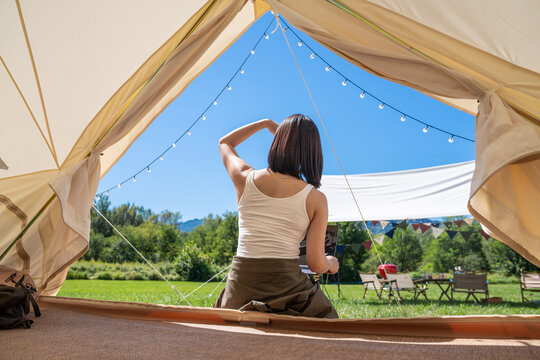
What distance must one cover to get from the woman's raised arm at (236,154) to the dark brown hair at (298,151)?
136 millimetres

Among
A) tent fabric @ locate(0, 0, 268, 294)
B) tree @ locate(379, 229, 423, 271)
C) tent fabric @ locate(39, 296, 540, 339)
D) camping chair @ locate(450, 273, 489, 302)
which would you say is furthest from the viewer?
tree @ locate(379, 229, 423, 271)

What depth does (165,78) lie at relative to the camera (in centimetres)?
228

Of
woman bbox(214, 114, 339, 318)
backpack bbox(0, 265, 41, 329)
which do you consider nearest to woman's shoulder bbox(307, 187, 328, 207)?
woman bbox(214, 114, 339, 318)

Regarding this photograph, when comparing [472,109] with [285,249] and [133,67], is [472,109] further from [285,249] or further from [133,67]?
[133,67]

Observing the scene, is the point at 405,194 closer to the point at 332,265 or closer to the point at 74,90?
the point at 332,265

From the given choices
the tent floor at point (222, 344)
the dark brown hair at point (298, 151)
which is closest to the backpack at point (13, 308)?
the tent floor at point (222, 344)

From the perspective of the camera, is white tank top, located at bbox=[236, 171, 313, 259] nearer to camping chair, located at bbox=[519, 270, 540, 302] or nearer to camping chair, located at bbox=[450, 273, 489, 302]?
camping chair, located at bbox=[450, 273, 489, 302]

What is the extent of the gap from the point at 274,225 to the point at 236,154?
19.3 inches

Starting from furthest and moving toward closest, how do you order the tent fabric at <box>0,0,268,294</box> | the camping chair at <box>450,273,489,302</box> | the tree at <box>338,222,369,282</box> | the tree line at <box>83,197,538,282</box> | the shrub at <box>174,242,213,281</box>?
the tree at <box>338,222,369,282</box>
the tree line at <box>83,197,538,282</box>
the shrub at <box>174,242,213,281</box>
the camping chair at <box>450,273,489,302</box>
the tent fabric at <box>0,0,268,294</box>

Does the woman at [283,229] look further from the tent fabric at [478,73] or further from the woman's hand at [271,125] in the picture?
the tent fabric at [478,73]

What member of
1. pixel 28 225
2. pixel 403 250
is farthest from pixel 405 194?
pixel 403 250

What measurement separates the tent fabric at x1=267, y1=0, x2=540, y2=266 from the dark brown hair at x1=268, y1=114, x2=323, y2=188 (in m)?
0.53

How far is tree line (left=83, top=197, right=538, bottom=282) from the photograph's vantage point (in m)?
12.9

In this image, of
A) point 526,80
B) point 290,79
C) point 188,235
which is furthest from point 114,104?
point 290,79
